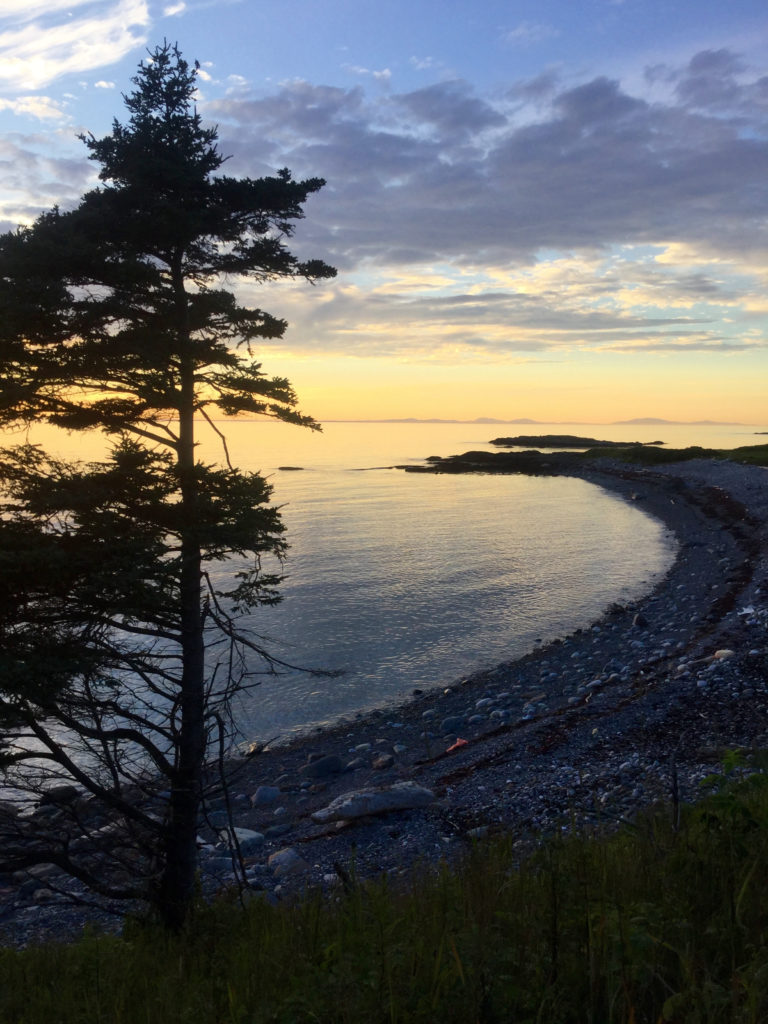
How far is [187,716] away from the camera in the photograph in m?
8.66

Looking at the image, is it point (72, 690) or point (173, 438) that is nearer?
point (72, 690)

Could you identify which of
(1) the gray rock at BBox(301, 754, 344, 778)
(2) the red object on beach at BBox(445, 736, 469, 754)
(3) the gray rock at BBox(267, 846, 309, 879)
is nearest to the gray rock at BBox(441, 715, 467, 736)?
(2) the red object on beach at BBox(445, 736, 469, 754)

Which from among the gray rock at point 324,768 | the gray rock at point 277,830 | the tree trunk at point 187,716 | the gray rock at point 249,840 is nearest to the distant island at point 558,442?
the gray rock at point 324,768

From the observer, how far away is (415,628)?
24.1 metres

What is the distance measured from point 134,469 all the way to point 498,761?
8.33 m

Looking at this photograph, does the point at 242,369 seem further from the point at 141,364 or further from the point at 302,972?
the point at 302,972

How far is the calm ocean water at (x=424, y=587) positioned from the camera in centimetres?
1956

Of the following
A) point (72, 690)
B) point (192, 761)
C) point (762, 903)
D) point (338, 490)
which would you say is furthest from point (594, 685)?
point (338, 490)

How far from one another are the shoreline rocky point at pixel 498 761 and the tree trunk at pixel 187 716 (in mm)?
884

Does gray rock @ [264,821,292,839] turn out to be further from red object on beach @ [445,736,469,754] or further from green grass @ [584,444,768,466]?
green grass @ [584,444,768,466]

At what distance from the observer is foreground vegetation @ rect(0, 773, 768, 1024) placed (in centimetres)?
301

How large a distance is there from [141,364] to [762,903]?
851 cm

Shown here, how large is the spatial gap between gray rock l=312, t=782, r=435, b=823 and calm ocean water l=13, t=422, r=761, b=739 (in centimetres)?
573

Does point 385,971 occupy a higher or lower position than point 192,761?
higher
